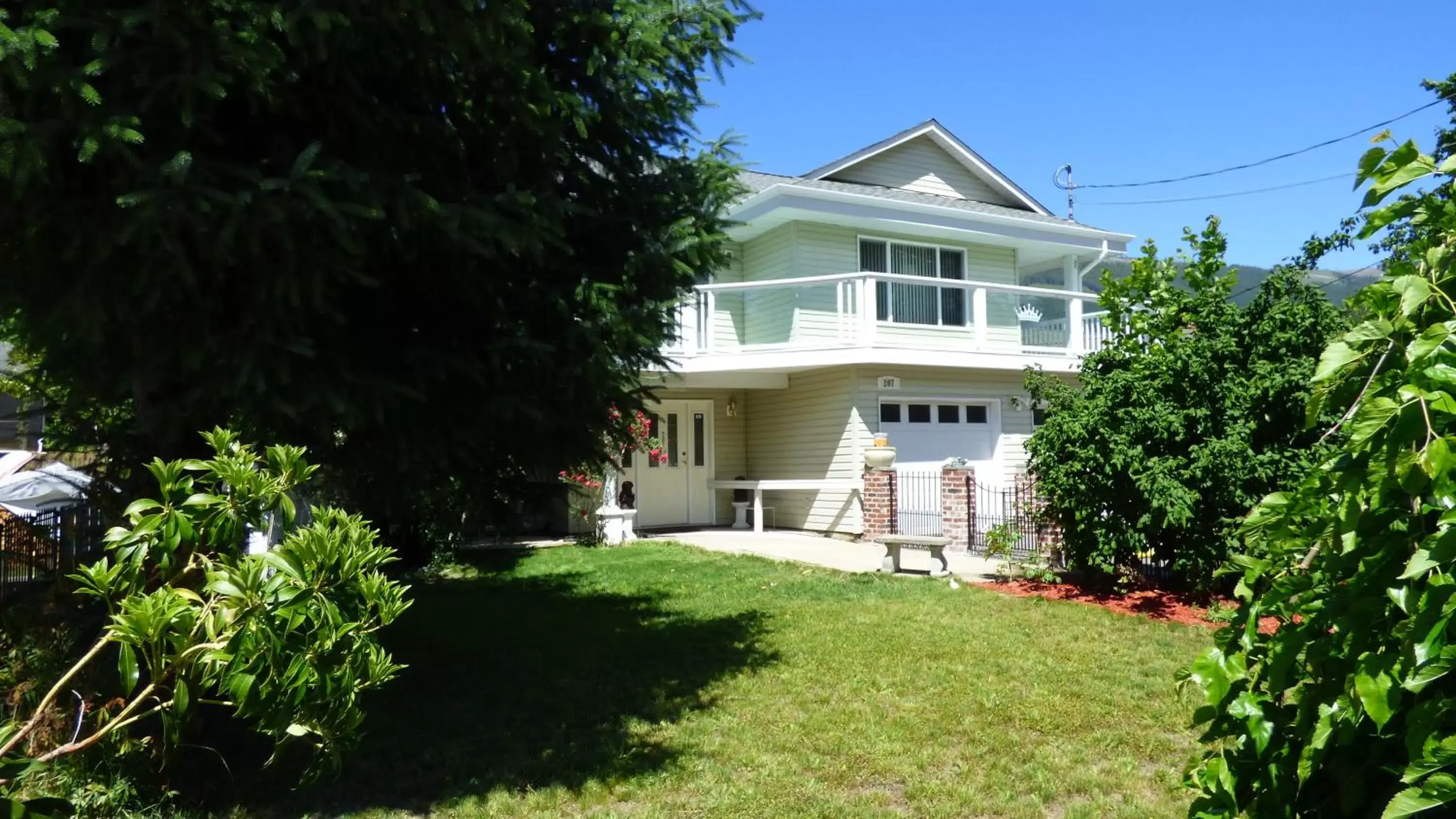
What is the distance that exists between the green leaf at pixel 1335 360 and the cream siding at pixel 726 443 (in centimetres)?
1595

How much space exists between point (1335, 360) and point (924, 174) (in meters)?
19.1

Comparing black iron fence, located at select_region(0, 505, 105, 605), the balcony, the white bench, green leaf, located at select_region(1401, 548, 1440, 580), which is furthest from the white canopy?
green leaf, located at select_region(1401, 548, 1440, 580)

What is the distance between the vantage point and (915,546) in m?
11.8

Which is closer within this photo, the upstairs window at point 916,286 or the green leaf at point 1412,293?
the green leaf at point 1412,293

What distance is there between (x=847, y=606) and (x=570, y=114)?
5423 mm

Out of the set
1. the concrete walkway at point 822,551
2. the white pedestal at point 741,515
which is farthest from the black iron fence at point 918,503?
the white pedestal at point 741,515

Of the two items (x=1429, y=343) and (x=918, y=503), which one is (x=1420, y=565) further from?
(x=918, y=503)

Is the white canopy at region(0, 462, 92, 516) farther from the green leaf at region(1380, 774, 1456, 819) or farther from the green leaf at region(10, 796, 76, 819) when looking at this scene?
the green leaf at region(1380, 774, 1456, 819)

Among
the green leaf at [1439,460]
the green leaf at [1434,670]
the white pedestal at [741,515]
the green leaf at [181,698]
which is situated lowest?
the white pedestal at [741,515]

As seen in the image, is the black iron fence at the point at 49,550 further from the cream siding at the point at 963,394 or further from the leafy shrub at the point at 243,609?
the cream siding at the point at 963,394

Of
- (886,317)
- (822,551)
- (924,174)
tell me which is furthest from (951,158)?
(822,551)

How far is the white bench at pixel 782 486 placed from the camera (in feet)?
52.2

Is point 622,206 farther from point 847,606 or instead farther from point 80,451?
point 847,606

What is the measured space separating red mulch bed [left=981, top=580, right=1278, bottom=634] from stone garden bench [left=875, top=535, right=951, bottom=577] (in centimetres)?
85
